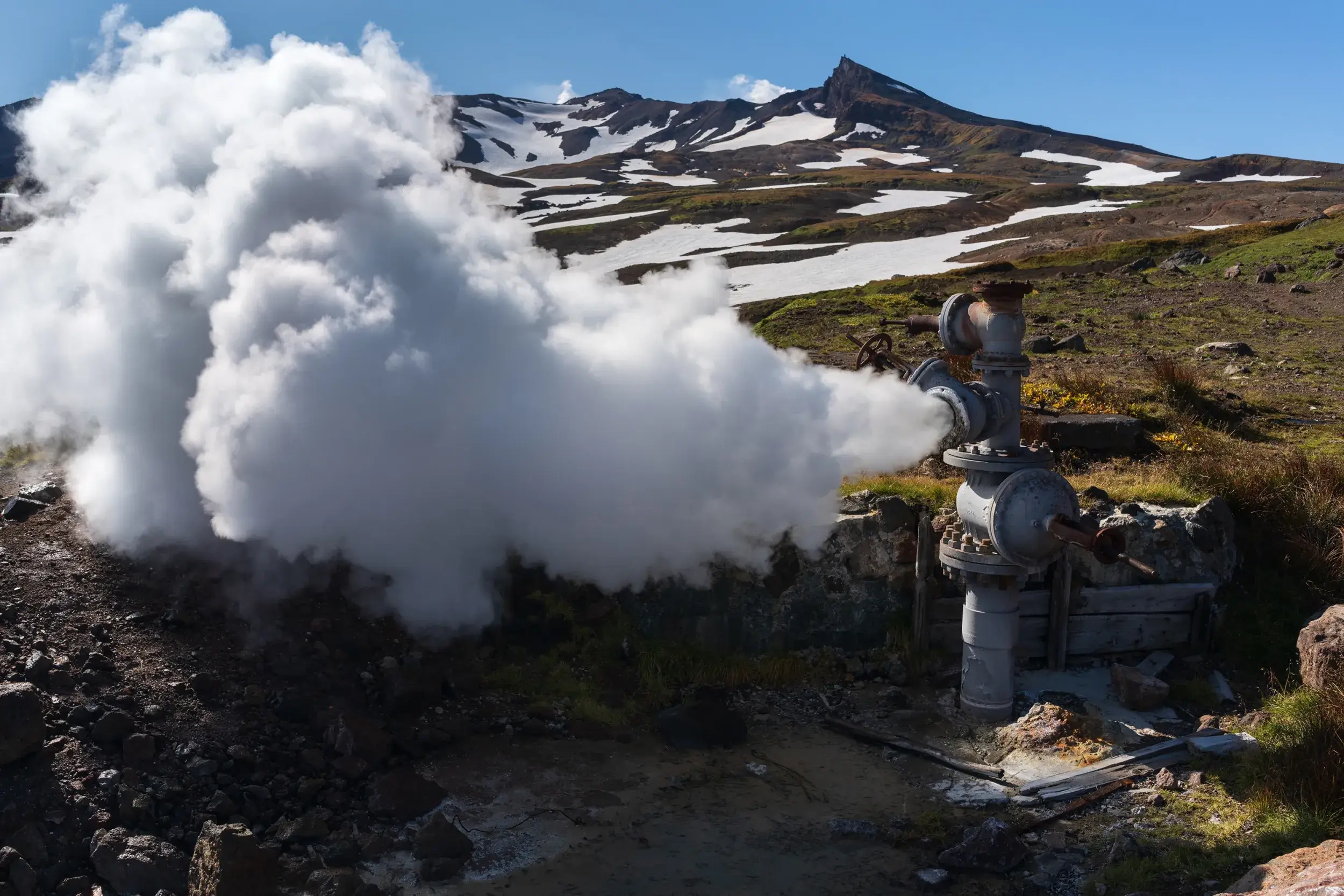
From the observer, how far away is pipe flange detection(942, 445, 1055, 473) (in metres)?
7.08

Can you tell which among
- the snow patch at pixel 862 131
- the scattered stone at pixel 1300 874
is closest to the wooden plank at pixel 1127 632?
the scattered stone at pixel 1300 874

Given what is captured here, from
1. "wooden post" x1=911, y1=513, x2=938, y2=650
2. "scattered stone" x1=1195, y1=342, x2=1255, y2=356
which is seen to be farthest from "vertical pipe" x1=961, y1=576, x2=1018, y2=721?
"scattered stone" x1=1195, y1=342, x2=1255, y2=356

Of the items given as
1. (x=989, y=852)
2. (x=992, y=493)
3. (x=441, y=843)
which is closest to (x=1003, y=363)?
(x=992, y=493)

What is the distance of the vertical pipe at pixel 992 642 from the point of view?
7305 millimetres

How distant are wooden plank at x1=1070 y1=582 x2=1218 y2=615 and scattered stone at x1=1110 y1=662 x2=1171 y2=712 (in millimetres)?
625

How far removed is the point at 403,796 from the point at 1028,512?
14.0 ft

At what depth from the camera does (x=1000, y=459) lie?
7.10m

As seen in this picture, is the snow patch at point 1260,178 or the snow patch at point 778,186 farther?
the snow patch at point 778,186

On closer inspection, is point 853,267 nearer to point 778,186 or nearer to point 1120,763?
point 1120,763

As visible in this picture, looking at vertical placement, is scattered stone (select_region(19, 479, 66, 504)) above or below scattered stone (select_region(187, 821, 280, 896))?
above

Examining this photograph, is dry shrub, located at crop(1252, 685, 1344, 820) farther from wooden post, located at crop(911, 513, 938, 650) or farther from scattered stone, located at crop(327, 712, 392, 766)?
scattered stone, located at crop(327, 712, 392, 766)

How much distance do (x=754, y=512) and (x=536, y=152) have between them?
371ft

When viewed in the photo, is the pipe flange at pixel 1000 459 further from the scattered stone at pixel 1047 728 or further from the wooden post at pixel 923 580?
the scattered stone at pixel 1047 728

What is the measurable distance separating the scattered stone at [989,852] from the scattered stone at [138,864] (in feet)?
12.9
